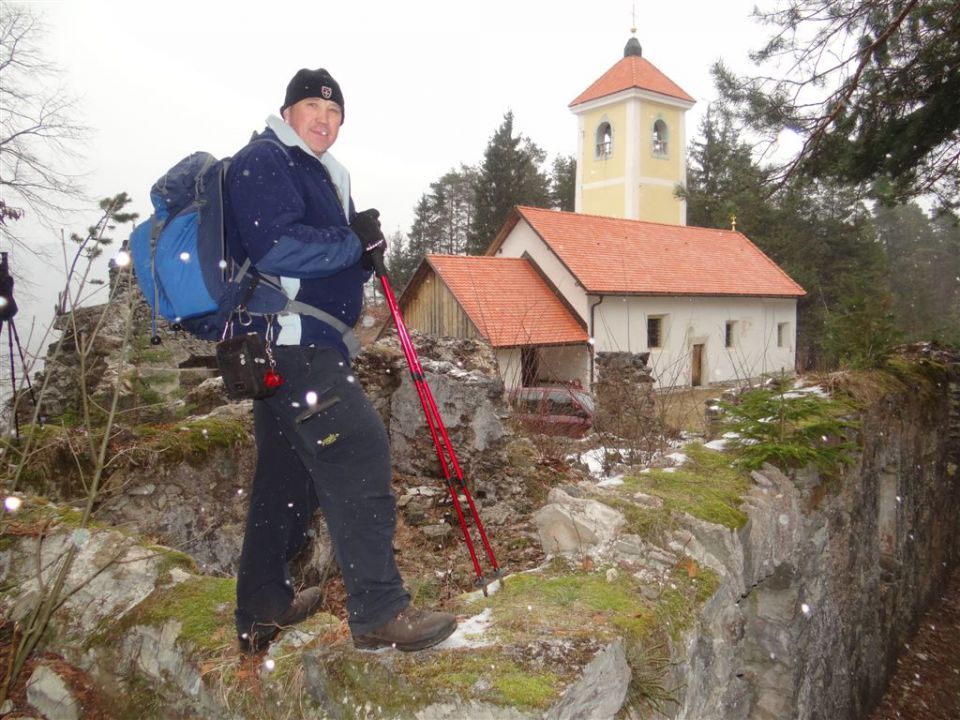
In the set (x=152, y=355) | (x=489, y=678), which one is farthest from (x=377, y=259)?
(x=152, y=355)

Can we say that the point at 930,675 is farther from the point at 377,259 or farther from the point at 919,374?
the point at 377,259

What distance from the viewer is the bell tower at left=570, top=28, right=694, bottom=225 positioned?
29422mm

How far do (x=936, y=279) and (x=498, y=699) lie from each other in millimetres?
54738

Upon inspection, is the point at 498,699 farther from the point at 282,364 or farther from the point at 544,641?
the point at 282,364

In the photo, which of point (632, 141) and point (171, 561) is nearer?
point (171, 561)

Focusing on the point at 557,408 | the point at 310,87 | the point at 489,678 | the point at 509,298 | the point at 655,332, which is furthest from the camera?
the point at 655,332

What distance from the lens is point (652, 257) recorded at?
24031 millimetres

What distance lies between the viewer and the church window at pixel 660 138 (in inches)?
1193

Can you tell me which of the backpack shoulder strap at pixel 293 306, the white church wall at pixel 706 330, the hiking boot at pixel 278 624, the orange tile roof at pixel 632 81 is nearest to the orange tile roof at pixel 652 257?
the white church wall at pixel 706 330

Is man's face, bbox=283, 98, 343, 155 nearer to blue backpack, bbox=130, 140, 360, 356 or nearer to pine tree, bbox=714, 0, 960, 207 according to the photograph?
blue backpack, bbox=130, 140, 360, 356

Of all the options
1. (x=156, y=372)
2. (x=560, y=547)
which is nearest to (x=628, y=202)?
(x=156, y=372)

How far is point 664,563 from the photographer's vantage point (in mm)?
2916

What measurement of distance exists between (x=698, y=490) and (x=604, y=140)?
29879 mm

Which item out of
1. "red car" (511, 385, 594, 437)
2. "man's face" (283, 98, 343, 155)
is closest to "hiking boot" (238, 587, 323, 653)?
"man's face" (283, 98, 343, 155)
